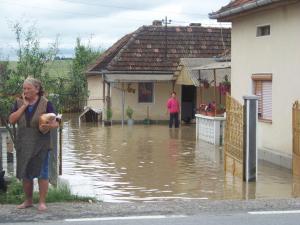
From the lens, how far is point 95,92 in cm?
3603

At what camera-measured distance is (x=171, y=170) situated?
14.9 m

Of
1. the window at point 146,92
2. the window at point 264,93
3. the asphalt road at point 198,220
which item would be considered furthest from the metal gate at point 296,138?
the window at point 146,92

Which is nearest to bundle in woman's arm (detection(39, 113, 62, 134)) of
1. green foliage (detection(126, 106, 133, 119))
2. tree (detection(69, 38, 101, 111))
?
green foliage (detection(126, 106, 133, 119))

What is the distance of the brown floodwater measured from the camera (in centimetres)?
1177

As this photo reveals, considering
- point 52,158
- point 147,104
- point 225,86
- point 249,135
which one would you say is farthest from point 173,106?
point 52,158

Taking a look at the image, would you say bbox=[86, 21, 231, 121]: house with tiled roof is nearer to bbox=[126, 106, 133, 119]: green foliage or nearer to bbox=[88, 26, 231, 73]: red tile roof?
bbox=[88, 26, 231, 73]: red tile roof

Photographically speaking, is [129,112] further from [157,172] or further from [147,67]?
[157,172]

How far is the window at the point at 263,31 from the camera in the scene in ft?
55.0

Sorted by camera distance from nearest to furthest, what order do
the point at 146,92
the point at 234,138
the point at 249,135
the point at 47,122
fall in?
the point at 47,122 → the point at 249,135 → the point at 234,138 → the point at 146,92

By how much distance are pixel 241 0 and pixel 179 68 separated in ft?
40.5

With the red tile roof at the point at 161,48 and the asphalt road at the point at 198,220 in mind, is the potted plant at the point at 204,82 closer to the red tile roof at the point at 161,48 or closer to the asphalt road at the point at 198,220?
the red tile roof at the point at 161,48

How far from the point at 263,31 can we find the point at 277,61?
4.41 ft

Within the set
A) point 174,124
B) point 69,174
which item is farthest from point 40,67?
point 174,124

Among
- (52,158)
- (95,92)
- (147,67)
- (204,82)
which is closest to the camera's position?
(52,158)
